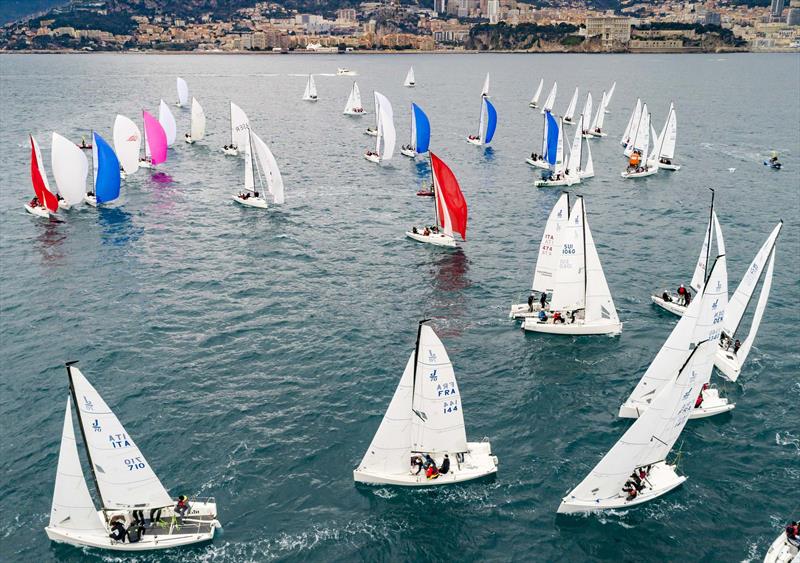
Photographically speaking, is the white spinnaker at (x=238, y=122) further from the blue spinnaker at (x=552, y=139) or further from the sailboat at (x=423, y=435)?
the sailboat at (x=423, y=435)

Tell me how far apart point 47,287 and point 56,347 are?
12932 mm

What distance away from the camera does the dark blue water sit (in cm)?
3234

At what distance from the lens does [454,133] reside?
138000 mm

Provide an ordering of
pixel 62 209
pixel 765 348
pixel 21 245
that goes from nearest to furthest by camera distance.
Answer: pixel 765 348
pixel 21 245
pixel 62 209

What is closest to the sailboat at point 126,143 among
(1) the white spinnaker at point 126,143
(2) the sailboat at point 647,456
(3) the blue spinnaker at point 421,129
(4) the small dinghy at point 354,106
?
(1) the white spinnaker at point 126,143

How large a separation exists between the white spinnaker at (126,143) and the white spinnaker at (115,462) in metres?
71.5

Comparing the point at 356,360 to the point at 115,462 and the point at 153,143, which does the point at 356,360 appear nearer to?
the point at 115,462

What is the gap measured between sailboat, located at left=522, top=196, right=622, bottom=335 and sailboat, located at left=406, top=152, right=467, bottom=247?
17690 millimetres

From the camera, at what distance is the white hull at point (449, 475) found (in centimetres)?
3441

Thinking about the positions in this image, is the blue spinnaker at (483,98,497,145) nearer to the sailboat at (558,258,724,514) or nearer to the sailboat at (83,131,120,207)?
the sailboat at (83,131,120,207)

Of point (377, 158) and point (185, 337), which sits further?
point (377, 158)

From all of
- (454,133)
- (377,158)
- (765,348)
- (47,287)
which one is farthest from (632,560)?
(454,133)

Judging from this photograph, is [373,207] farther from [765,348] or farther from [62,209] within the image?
[765,348]

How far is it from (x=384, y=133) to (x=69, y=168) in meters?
45.7
